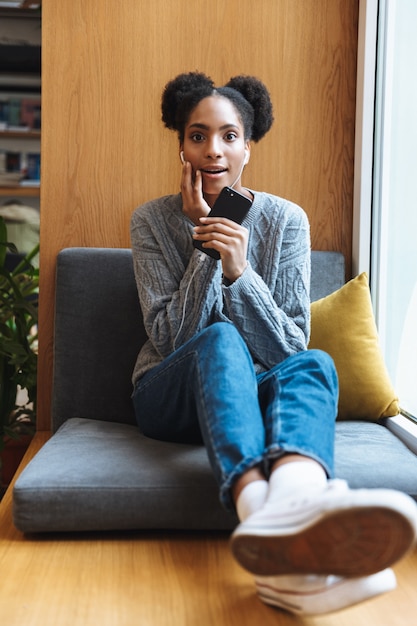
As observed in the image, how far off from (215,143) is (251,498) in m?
1.00

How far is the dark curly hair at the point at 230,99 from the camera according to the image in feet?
6.52

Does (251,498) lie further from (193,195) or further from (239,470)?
(193,195)

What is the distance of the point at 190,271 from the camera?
1815mm

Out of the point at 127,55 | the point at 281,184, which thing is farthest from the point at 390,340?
the point at 127,55

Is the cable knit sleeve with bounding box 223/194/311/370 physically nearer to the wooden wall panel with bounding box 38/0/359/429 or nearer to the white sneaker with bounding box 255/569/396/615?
the wooden wall panel with bounding box 38/0/359/429

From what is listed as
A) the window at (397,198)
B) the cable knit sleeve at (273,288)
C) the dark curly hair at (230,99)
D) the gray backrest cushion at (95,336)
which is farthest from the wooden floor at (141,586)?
the dark curly hair at (230,99)

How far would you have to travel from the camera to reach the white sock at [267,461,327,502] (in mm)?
1166

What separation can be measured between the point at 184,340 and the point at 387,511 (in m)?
0.86

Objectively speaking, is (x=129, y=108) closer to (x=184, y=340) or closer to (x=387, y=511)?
(x=184, y=340)

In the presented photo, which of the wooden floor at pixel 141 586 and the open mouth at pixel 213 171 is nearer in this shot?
the wooden floor at pixel 141 586

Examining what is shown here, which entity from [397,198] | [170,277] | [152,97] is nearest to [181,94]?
[152,97]

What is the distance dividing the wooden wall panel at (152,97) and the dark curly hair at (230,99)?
0.32m

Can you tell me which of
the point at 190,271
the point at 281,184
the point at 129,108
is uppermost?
the point at 129,108

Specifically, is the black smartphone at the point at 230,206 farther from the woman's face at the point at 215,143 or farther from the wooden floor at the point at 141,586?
the wooden floor at the point at 141,586
